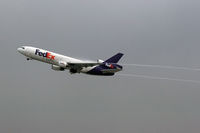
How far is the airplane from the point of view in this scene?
98.1 metres

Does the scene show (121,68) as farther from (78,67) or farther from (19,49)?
(19,49)

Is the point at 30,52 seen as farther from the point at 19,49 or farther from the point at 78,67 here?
the point at 78,67

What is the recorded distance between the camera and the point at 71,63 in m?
97.2

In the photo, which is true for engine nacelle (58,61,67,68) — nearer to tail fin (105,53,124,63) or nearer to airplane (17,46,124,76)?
airplane (17,46,124,76)

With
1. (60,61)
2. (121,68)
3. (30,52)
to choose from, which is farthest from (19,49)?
(121,68)

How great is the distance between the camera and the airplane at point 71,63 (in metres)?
98.1

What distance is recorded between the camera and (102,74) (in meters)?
100

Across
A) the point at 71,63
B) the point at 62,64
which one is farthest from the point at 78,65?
the point at 62,64

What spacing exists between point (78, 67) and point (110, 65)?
26.3 ft

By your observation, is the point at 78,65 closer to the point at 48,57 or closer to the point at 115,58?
the point at 48,57

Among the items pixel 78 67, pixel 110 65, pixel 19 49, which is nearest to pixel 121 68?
pixel 110 65

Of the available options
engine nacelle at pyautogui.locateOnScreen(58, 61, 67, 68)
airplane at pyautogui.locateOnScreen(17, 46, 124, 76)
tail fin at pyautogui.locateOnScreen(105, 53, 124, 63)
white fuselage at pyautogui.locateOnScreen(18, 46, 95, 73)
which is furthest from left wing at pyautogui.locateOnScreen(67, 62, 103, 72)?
tail fin at pyautogui.locateOnScreen(105, 53, 124, 63)

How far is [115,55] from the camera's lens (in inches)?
3952

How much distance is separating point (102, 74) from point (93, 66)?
3.16 m
